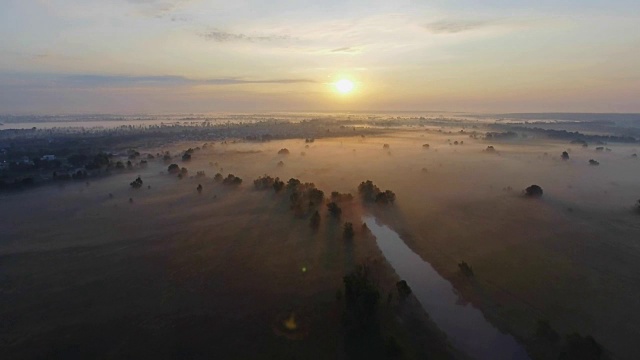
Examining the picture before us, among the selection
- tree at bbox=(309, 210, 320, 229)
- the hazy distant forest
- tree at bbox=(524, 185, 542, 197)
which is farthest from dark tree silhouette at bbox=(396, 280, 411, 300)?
tree at bbox=(524, 185, 542, 197)

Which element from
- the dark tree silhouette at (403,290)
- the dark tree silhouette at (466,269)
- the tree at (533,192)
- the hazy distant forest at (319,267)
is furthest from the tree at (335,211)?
the tree at (533,192)

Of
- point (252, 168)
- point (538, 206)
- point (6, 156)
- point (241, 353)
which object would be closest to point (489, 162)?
point (538, 206)

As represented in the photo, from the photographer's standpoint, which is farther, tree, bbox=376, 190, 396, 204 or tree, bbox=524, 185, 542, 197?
tree, bbox=524, 185, 542, 197

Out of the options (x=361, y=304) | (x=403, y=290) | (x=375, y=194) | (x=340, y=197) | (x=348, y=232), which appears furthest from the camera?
(x=375, y=194)

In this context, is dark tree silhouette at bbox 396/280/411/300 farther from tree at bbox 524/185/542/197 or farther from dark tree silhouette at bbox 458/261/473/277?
tree at bbox 524/185/542/197

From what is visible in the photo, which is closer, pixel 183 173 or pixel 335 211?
pixel 335 211

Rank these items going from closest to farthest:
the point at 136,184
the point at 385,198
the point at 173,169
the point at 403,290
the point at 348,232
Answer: the point at 403,290 → the point at 348,232 → the point at 385,198 → the point at 136,184 → the point at 173,169

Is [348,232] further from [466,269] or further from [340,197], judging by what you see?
[340,197]

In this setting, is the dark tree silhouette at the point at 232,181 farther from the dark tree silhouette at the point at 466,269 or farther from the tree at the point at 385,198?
the dark tree silhouette at the point at 466,269

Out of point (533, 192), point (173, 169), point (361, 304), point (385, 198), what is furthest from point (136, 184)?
point (533, 192)

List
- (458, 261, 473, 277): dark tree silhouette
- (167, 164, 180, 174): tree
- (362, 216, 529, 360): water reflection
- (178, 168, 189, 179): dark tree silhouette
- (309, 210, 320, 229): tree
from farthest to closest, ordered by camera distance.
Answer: (167, 164, 180, 174): tree → (178, 168, 189, 179): dark tree silhouette → (309, 210, 320, 229): tree → (458, 261, 473, 277): dark tree silhouette → (362, 216, 529, 360): water reflection

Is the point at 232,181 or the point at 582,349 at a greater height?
the point at 232,181
